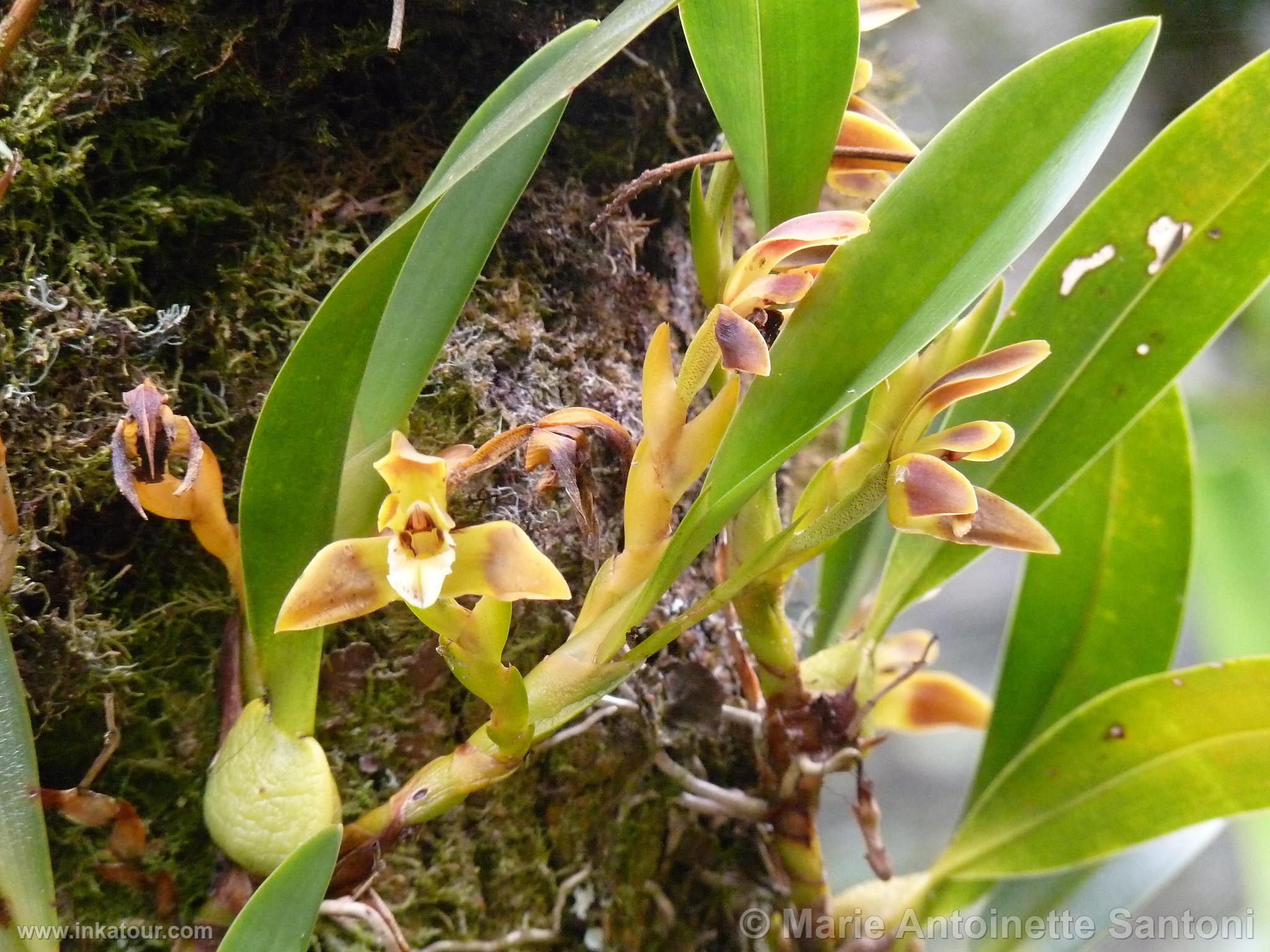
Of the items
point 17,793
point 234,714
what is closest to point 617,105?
point 234,714

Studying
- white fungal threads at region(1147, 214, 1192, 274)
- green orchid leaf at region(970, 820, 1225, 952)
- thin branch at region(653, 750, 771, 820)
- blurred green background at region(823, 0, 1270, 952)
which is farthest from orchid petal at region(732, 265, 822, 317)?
blurred green background at region(823, 0, 1270, 952)

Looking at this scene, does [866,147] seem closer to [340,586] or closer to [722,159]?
[722,159]

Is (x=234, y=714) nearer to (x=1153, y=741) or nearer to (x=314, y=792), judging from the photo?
(x=314, y=792)

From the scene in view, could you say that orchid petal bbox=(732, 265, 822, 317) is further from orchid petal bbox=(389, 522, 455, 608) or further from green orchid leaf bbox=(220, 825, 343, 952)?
green orchid leaf bbox=(220, 825, 343, 952)

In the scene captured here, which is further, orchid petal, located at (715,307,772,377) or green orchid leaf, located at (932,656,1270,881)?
green orchid leaf, located at (932,656,1270,881)

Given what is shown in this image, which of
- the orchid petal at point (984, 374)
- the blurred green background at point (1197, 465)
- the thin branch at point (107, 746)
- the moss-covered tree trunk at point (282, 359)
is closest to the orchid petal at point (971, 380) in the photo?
the orchid petal at point (984, 374)
